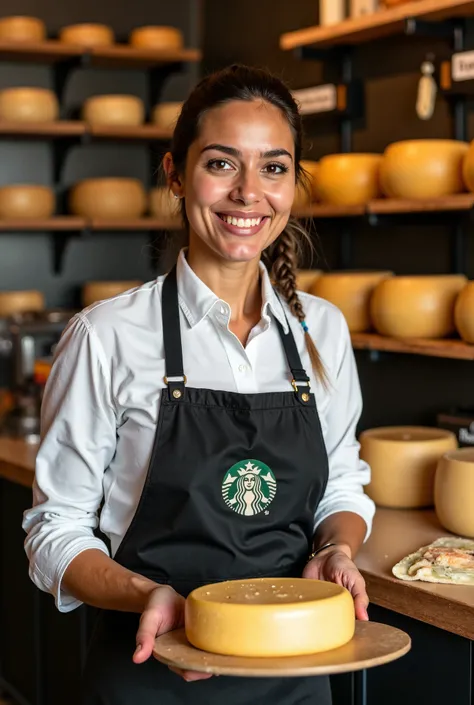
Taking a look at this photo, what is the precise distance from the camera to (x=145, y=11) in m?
4.92

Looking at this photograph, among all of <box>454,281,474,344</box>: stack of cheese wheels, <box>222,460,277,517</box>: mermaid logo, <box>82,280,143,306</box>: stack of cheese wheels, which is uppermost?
<box>454,281,474,344</box>: stack of cheese wheels

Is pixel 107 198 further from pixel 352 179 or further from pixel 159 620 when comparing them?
pixel 159 620

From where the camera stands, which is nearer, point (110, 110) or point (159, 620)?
point (159, 620)

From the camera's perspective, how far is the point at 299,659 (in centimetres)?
126

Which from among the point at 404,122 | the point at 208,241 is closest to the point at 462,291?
the point at 404,122

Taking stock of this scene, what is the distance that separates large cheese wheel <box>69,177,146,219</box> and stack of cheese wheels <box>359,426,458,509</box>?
92.9 inches

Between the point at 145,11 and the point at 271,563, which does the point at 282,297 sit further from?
the point at 145,11

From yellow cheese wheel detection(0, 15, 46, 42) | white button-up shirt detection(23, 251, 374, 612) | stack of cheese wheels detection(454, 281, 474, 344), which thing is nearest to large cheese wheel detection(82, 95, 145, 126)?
yellow cheese wheel detection(0, 15, 46, 42)

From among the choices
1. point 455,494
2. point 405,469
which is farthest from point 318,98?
point 455,494

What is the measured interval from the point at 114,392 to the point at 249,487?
0.82 ft

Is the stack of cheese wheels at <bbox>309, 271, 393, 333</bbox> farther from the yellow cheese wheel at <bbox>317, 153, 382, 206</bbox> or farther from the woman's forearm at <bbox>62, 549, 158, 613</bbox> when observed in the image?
the woman's forearm at <bbox>62, 549, 158, 613</bbox>

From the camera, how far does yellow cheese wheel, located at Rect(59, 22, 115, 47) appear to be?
440 cm

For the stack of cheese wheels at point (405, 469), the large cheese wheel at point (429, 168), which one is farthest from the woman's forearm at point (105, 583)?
the large cheese wheel at point (429, 168)

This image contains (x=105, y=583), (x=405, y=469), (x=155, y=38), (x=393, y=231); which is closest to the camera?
(x=105, y=583)
